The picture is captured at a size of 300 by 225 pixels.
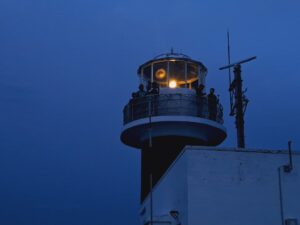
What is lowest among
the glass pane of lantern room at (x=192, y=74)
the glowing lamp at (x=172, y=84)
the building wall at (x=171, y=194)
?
the building wall at (x=171, y=194)

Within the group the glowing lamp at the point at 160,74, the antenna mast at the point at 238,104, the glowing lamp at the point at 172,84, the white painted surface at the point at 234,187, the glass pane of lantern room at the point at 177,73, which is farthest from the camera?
the glowing lamp at the point at 160,74

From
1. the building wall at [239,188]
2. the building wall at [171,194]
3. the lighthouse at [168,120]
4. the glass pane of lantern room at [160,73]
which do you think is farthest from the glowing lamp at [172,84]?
the building wall at [239,188]

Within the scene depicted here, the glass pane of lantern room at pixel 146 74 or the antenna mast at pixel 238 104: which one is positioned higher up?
the glass pane of lantern room at pixel 146 74

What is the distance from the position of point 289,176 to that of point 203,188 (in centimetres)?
227

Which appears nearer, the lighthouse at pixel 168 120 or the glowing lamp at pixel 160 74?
the lighthouse at pixel 168 120

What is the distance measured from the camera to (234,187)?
13.1 metres

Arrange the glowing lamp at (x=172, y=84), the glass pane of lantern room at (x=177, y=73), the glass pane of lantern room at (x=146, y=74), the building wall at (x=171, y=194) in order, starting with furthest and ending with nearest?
the glass pane of lantern room at (x=146, y=74), the glass pane of lantern room at (x=177, y=73), the glowing lamp at (x=172, y=84), the building wall at (x=171, y=194)

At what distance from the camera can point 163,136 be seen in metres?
18.2

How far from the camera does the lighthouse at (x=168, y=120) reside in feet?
59.0

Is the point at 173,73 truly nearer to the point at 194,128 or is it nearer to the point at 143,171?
the point at 194,128

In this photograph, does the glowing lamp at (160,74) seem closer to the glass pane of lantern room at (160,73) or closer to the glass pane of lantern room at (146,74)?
the glass pane of lantern room at (160,73)

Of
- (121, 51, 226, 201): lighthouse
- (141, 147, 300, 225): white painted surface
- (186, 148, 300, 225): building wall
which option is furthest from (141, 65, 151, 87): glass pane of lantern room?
(186, 148, 300, 225): building wall

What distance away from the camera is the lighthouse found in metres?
18.0

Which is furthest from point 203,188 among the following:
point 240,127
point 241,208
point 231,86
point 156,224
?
point 231,86
